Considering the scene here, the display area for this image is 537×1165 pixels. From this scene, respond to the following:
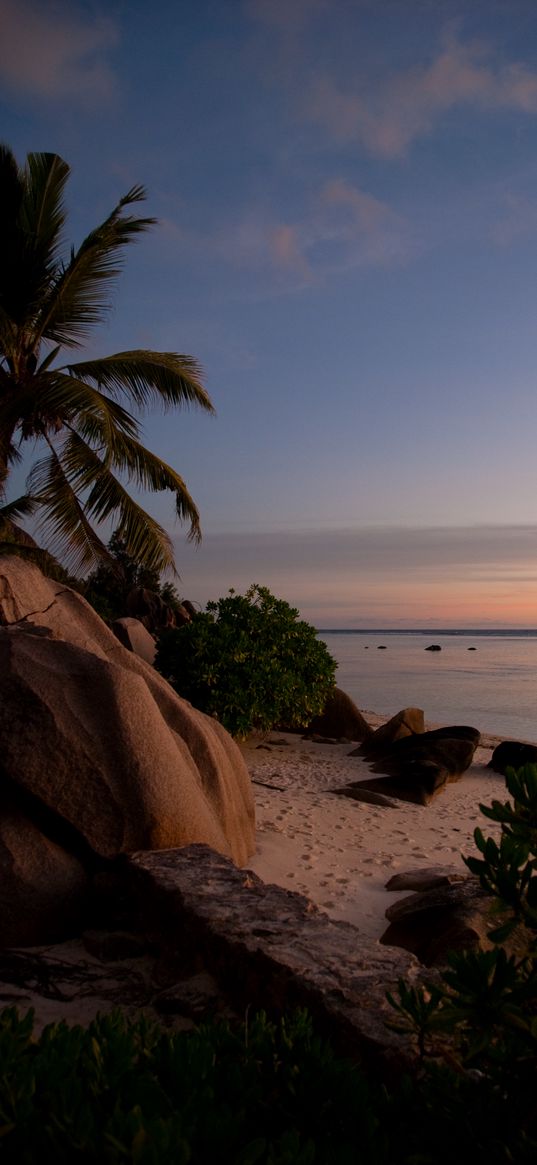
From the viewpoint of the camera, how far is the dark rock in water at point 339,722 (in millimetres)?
16500

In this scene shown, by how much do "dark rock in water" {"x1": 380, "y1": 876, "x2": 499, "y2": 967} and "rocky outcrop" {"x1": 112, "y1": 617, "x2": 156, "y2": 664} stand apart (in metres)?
9.59

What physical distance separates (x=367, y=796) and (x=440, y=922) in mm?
5596

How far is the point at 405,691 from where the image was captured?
3116 centimetres

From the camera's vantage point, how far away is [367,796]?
1068 cm

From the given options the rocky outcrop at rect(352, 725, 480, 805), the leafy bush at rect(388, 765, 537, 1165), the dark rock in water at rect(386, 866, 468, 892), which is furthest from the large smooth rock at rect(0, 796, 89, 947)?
the rocky outcrop at rect(352, 725, 480, 805)

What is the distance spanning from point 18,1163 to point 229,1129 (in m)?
0.45

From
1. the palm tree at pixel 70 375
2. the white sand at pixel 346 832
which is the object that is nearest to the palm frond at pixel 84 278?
the palm tree at pixel 70 375

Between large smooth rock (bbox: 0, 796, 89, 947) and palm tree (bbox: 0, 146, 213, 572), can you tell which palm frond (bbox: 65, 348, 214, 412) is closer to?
palm tree (bbox: 0, 146, 213, 572)

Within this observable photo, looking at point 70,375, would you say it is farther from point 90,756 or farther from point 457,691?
point 457,691

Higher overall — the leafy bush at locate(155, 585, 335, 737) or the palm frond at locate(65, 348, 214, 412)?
the palm frond at locate(65, 348, 214, 412)

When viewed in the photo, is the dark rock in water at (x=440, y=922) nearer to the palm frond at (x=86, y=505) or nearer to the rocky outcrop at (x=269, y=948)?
the rocky outcrop at (x=269, y=948)

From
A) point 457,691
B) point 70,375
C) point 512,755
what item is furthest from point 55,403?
point 457,691

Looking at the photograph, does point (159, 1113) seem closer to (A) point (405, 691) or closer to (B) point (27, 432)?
(B) point (27, 432)

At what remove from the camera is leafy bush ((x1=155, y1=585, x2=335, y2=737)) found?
12.7m
